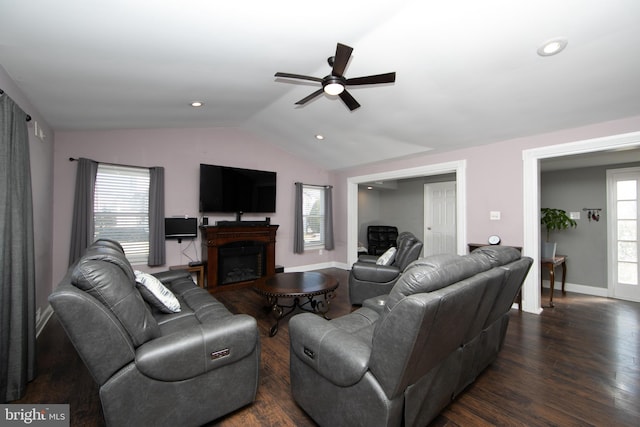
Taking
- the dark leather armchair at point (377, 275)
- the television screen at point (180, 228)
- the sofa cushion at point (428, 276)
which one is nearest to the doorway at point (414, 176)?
the dark leather armchair at point (377, 275)

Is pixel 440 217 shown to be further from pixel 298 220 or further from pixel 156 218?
pixel 156 218

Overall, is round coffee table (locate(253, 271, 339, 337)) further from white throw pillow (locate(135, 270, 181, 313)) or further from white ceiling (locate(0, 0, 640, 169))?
white ceiling (locate(0, 0, 640, 169))

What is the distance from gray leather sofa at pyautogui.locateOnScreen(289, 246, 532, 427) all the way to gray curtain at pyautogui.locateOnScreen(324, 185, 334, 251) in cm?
453

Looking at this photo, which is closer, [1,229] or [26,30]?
[26,30]

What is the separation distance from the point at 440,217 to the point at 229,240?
16.2 ft

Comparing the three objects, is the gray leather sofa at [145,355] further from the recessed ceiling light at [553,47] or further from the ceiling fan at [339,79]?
the recessed ceiling light at [553,47]

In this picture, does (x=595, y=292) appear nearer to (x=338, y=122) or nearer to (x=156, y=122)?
(x=338, y=122)

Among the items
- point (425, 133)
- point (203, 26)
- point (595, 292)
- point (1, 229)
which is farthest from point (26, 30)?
point (595, 292)

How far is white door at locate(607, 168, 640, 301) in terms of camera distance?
4172 millimetres

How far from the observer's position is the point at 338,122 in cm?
421

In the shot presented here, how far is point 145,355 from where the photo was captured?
1.39m

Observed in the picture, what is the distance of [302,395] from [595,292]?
5.41 meters

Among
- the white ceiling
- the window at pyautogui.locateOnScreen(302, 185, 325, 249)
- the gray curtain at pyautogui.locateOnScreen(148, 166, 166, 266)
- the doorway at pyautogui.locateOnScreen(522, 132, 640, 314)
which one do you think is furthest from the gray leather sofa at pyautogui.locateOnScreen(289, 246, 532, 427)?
the window at pyautogui.locateOnScreen(302, 185, 325, 249)

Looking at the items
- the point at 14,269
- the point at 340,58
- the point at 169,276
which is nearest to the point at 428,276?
the point at 340,58
